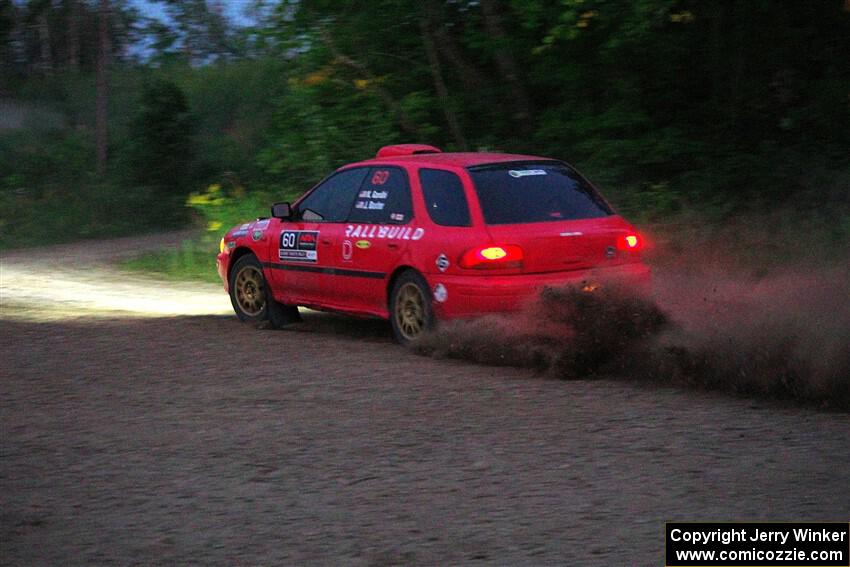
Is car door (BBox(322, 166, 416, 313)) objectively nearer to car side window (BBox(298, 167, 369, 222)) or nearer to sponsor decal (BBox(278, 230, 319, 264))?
car side window (BBox(298, 167, 369, 222))

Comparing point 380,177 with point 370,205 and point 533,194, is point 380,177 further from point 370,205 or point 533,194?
point 533,194

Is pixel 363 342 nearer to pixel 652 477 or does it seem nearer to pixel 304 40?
pixel 652 477

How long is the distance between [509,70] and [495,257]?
10.0m

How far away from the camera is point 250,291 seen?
12.3 m

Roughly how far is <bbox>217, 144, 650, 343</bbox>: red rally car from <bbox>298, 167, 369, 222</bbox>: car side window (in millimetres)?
12


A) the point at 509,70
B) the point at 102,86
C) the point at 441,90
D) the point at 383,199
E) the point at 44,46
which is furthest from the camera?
the point at 44,46

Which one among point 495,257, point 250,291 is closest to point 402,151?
point 250,291

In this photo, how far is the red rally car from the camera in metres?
9.84

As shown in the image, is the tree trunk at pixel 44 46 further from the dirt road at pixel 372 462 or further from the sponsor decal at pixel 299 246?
the dirt road at pixel 372 462

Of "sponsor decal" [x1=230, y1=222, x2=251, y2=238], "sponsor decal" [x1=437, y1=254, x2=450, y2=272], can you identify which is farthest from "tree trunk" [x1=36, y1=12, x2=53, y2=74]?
"sponsor decal" [x1=437, y1=254, x2=450, y2=272]

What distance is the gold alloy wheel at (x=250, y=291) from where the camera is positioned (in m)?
12.2

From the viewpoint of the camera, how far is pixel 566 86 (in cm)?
1872

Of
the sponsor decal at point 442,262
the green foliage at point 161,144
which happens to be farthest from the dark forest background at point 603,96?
the green foliage at point 161,144

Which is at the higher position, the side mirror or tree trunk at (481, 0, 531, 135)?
tree trunk at (481, 0, 531, 135)
